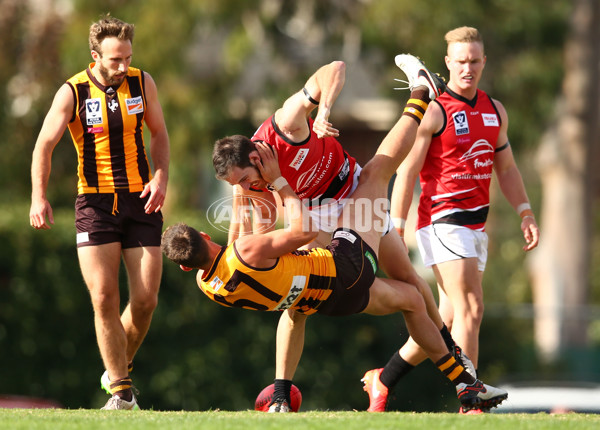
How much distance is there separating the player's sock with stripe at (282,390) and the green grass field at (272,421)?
649mm

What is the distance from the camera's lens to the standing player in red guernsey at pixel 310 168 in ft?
22.1

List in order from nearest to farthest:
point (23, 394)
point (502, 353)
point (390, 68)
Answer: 1. point (23, 394)
2. point (502, 353)
3. point (390, 68)

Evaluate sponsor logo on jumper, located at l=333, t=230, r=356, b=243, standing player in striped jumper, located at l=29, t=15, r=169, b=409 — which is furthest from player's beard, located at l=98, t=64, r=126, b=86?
sponsor logo on jumper, located at l=333, t=230, r=356, b=243

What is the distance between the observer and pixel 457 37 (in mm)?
7691

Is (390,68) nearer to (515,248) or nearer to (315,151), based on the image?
Result: (315,151)

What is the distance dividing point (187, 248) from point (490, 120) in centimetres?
260

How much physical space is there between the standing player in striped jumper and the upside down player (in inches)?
31.0

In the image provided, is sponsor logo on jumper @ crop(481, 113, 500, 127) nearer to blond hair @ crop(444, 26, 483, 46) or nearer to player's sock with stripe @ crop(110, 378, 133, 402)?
blond hair @ crop(444, 26, 483, 46)

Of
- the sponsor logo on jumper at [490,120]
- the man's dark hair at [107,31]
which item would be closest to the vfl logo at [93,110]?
the man's dark hair at [107,31]

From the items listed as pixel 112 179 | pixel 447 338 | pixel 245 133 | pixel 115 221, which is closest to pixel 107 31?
pixel 112 179

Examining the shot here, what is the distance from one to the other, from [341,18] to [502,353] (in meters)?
7.73

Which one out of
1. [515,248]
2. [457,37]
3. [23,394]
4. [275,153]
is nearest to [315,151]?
[275,153]

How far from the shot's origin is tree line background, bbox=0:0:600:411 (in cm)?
1370

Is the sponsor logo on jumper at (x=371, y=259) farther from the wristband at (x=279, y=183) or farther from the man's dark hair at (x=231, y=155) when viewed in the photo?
the man's dark hair at (x=231, y=155)
